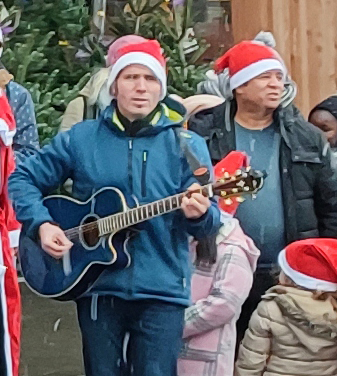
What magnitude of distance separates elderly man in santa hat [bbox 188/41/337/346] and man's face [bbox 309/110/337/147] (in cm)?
128

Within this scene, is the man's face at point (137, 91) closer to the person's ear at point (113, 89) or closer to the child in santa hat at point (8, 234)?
the person's ear at point (113, 89)

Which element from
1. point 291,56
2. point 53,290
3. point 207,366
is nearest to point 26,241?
point 53,290

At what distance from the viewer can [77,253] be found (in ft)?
15.2

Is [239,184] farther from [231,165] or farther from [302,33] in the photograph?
[302,33]

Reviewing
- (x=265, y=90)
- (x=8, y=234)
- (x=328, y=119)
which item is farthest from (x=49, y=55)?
(x=8, y=234)

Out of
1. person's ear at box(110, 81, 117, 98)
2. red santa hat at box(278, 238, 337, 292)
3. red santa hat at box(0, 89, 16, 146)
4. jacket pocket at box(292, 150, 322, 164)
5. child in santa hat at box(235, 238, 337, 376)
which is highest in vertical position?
person's ear at box(110, 81, 117, 98)

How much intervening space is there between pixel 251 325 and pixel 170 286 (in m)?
0.60

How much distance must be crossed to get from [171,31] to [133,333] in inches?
238

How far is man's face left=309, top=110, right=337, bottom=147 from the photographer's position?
6.68 meters

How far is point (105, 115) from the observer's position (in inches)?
184

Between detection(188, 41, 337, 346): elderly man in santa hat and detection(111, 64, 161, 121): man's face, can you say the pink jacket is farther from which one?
detection(111, 64, 161, 121): man's face

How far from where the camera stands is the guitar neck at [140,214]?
436cm

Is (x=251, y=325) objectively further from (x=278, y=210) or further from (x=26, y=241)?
(x=26, y=241)

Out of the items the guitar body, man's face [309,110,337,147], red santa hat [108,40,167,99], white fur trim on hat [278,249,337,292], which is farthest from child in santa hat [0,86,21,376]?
man's face [309,110,337,147]
